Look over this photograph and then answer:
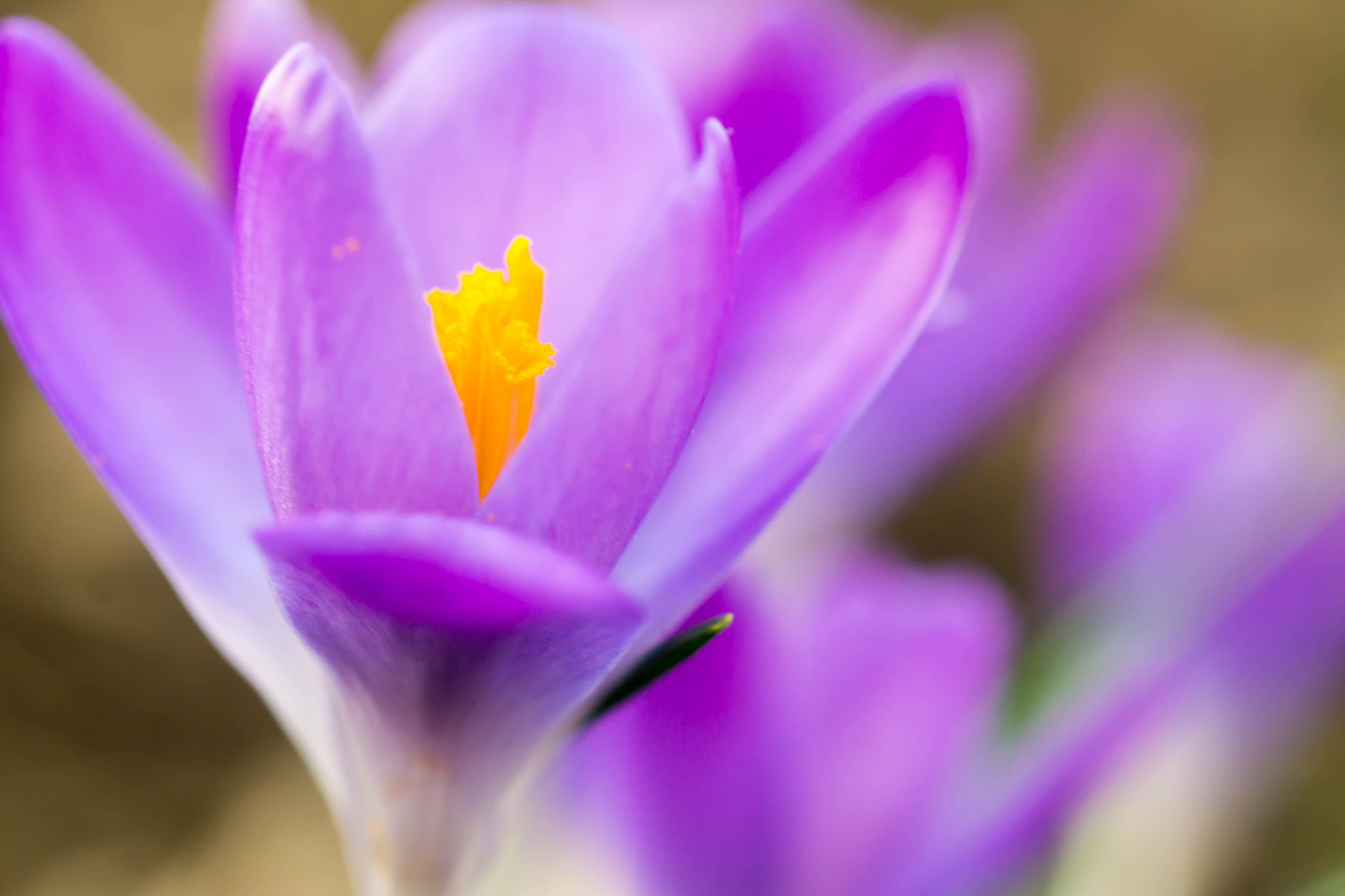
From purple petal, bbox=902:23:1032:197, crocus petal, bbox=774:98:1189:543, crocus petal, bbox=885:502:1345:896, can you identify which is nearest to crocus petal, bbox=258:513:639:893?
crocus petal, bbox=885:502:1345:896

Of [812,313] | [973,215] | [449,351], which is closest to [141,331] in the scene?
[449,351]

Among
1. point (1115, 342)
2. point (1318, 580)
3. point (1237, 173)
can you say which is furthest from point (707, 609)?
point (1237, 173)

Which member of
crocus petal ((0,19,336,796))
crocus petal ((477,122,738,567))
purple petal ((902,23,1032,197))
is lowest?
crocus petal ((0,19,336,796))

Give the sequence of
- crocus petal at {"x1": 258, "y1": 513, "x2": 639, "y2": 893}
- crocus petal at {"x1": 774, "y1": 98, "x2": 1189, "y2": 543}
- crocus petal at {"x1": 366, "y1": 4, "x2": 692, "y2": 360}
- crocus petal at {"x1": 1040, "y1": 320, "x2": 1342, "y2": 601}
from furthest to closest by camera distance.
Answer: crocus petal at {"x1": 1040, "y1": 320, "x2": 1342, "y2": 601}
crocus petal at {"x1": 774, "y1": 98, "x2": 1189, "y2": 543}
crocus petal at {"x1": 366, "y1": 4, "x2": 692, "y2": 360}
crocus petal at {"x1": 258, "y1": 513, "x2": 639, "y2": 893}

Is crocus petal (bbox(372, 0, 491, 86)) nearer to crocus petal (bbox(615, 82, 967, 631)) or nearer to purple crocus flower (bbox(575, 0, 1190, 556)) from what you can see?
purple crocus flower (bbox(575, 0, 1190, 556))

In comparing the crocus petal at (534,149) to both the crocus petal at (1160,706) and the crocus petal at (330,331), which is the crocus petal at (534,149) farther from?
the crocus petal at (1160,706)

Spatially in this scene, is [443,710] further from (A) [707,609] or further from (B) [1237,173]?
(B) [1237,173]
